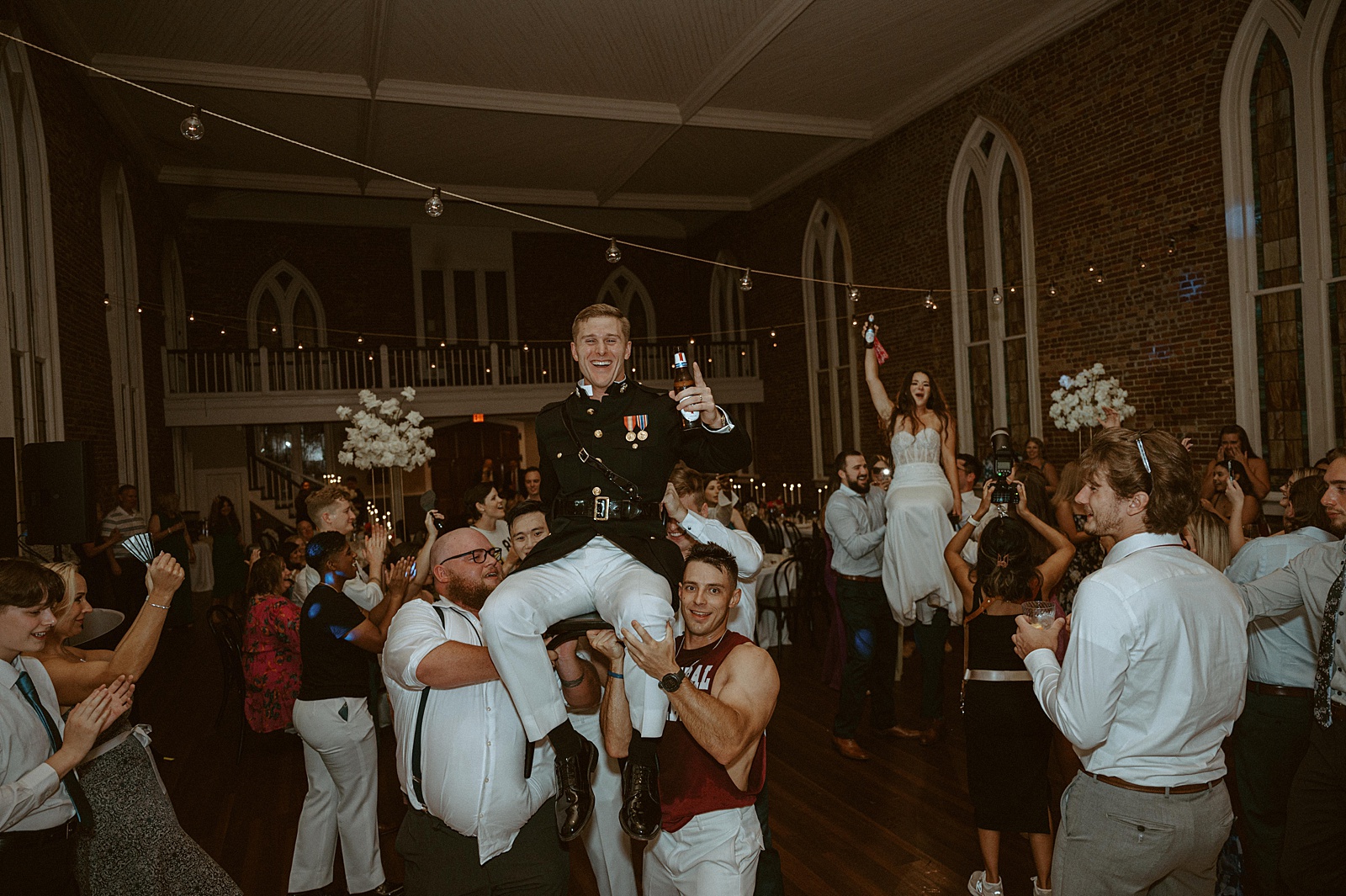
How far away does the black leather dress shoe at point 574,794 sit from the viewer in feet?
7.25

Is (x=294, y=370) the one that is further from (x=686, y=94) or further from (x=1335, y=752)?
(x=1335, y=752)

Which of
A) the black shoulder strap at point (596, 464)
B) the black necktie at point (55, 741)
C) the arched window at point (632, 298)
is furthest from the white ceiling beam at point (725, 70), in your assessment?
the black necktie at point (55, 741)

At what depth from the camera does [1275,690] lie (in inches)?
119

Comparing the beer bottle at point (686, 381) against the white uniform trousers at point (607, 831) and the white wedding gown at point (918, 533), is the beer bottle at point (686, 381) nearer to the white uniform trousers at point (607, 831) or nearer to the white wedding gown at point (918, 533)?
the white uniform trousers at point (607, 831)

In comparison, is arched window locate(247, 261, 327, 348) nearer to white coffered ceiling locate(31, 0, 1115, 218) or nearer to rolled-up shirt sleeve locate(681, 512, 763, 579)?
white coffered ceiling locate(31, 0, 1115, 218)

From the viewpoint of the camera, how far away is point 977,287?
1070cm

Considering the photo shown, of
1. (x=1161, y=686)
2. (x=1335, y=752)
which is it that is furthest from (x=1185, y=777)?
(x=1335, y=752)

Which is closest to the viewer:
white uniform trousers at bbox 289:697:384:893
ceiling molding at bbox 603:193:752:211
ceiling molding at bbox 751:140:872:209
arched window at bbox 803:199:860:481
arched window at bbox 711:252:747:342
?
white uniform trousers at bbox 289:697:384:893

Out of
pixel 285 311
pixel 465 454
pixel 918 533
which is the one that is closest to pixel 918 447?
pixel 918 533

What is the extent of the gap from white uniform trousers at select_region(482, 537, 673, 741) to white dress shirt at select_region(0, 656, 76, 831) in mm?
1152

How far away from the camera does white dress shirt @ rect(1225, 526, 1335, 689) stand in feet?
9.77

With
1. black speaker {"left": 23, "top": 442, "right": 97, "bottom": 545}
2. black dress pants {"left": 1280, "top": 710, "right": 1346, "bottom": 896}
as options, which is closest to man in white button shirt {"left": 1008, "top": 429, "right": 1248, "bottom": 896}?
black dress pants {"left": 1280, "top": 710, "right": 1346, "bottom": 896}

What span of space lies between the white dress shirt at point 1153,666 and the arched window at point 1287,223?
6.53 m

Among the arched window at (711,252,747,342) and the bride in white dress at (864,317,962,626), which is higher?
the arched window at (711,252,747,342)
